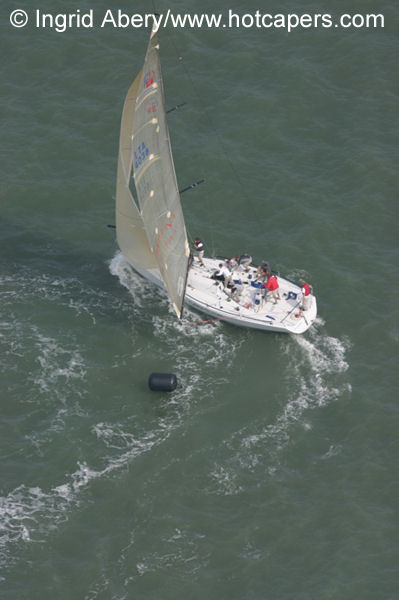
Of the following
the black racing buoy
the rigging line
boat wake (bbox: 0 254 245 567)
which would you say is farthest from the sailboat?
the rigging line

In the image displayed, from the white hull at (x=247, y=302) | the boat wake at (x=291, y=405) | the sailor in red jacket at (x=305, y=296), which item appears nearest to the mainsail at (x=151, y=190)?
the white hull at (x=247, y=302)

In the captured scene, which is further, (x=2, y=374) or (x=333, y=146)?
(x=333, y=146)

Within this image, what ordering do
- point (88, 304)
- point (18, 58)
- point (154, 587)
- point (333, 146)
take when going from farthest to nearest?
point (18, 58), point (333, 146), point (88, 304), point (154, 587)

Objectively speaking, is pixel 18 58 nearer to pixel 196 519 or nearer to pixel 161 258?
pixel 161 258

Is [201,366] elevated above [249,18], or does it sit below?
below

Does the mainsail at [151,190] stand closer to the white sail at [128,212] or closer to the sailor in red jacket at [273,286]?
the white sail at [128,212]

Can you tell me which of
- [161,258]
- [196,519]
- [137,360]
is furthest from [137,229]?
[196,519]
